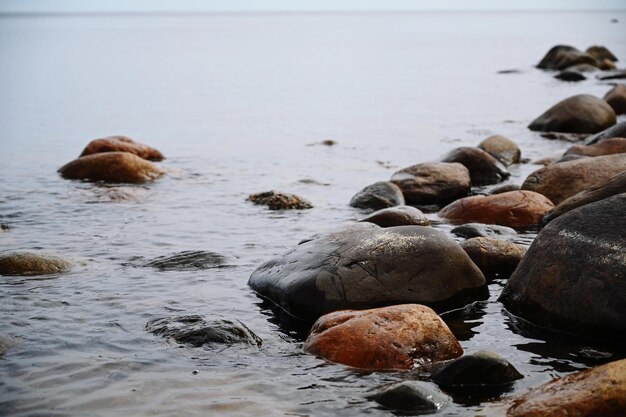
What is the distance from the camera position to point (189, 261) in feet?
31.2

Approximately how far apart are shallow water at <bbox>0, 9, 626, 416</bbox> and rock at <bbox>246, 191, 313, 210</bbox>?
222 mm

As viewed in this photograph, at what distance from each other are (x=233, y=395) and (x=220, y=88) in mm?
28604

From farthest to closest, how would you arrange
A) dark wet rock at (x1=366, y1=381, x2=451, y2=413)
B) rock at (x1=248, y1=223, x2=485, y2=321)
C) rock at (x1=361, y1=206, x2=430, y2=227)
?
rock at (x1=361, y1=206, x2=430, y2=227) < rock at (x1=248, y1=223, x2=485, y2=321) < dark wet rock at (x1=366, y1=381, x2=451, y2=413)

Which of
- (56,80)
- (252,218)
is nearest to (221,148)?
(252,218)

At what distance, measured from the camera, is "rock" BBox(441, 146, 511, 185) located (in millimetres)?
14625

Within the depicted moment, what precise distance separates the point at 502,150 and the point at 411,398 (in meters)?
11.4

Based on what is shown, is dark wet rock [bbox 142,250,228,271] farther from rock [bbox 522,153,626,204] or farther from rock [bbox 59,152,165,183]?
rock [bbox 59,152,165,183]

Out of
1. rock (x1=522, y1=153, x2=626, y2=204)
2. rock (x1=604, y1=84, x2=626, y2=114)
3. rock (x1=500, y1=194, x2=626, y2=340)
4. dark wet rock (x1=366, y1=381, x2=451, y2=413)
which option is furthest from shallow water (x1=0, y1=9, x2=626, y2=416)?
rock (x1=604, y1=84, x2=626, y2=114)

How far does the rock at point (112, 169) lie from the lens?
14.8m

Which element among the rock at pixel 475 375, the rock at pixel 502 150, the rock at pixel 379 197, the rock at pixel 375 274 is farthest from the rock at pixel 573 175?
the rock at pixel 475 375

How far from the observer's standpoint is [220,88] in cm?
3384

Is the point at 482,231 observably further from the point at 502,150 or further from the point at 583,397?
the point at 502,150

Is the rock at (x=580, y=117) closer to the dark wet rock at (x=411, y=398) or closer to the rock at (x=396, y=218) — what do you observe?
the rock at (x=396, y=218)

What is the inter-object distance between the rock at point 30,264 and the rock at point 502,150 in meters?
9.54
